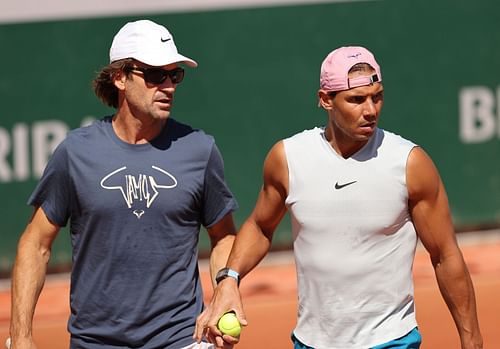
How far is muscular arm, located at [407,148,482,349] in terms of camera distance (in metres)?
5.31

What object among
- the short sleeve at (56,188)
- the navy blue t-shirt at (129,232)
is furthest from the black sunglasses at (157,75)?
the short sleeve at (56,188)

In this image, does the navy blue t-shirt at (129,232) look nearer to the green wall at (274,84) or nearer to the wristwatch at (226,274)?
the wristwatch at (226,274)

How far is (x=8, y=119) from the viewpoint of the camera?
10.3 m

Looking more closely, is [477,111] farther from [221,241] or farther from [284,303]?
[221,241]

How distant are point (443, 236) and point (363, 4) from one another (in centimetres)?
626

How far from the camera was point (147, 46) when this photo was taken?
18.6 ft

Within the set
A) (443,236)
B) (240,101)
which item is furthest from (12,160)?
(443,236)

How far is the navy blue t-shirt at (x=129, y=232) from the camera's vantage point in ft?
18.0

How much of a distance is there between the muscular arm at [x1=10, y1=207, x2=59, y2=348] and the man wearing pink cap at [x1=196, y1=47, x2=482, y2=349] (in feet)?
2.48

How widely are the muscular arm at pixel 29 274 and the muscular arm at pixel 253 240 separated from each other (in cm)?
75

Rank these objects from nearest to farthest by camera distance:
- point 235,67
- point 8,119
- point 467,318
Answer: point 467,318 → point 8,119 → point 235,67

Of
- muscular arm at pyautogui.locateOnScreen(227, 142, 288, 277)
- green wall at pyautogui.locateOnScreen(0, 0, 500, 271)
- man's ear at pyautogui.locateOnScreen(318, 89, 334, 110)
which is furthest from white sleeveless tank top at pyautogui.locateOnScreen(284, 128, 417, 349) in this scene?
green wall at pyautogui.locateOnScreen(0, 0, 500, 271)

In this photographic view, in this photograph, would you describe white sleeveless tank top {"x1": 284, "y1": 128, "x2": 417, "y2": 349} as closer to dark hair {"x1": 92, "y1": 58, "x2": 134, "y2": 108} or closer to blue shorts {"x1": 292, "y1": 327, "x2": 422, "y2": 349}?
blue shorts {"x1": 292, "y1": 327, "x2": 422, "y2": 349}

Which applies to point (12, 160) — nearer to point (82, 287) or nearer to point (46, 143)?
point (46, 143)
